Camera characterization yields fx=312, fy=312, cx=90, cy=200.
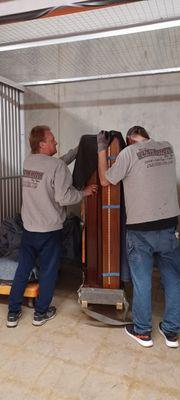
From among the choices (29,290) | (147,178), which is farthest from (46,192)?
(29,290)

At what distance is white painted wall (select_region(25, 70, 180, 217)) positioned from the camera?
3.59m

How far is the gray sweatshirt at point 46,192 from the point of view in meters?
2.52

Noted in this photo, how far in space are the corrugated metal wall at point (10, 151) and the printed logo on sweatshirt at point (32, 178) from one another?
3.86ft

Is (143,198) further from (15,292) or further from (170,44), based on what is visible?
(170,44)

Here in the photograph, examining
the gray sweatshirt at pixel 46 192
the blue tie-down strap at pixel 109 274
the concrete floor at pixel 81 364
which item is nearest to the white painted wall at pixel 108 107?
the gray sweatshirt at pixel 46 192

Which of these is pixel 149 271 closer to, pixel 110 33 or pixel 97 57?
pixel 110 33

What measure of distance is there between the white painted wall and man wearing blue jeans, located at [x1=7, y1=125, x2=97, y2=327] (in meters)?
1.37

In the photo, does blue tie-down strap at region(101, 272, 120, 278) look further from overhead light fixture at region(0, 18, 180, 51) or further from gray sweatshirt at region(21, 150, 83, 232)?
overhead light fixture at region(0, 18, 180, 51)

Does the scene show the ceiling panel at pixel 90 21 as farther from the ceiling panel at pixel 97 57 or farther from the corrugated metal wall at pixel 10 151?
the corrugated metal wall at pixel 10 151

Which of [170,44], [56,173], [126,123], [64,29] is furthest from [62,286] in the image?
[170,44]

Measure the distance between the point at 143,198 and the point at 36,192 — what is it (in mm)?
874

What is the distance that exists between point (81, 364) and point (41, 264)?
86 cm

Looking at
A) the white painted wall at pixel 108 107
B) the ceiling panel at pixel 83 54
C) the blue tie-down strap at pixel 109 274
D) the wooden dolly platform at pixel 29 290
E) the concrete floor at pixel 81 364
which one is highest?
the ceiling panel at pixel 83 54

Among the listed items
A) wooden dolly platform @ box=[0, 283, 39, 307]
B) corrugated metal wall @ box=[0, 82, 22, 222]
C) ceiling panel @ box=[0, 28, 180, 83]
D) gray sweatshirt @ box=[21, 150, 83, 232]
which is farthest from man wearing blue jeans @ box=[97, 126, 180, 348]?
corrugated metal wall @ box=[0, 82, 22, 222]
